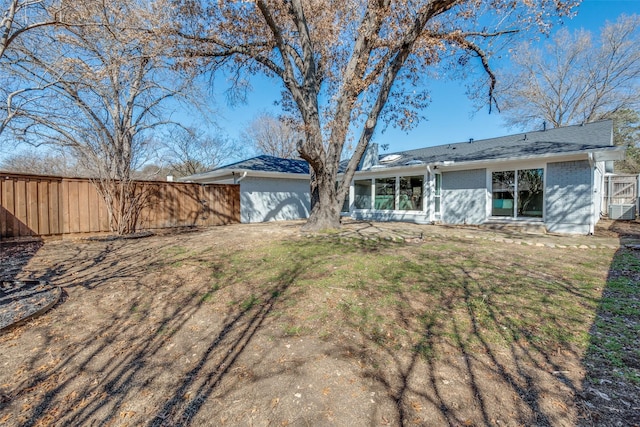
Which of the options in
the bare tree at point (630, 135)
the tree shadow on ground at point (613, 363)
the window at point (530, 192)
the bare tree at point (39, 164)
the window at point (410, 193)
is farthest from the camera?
the bare tree at point (630, 135)

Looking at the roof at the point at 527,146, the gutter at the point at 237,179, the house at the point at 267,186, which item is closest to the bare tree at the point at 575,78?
the roof at the point at 527,146

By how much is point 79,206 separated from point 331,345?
940 centimetres

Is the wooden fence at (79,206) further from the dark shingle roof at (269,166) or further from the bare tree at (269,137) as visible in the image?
the bare tree at (269,137)

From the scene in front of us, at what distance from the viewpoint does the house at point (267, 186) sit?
13.1 meters

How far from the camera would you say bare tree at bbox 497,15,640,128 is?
17703 mm

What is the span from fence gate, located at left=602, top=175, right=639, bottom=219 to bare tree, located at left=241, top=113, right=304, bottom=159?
2237 cm

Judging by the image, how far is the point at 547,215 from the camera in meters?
9.03

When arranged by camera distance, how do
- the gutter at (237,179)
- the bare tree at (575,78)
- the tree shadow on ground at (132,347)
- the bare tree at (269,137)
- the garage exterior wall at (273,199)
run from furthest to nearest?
1. the bare tree at (269,137)
2. the bare tree at (575,78)
3. the garage exterior wall at (273,199)
4. the gutter at (237,179)
5. the tree shadow on ground at (132,347)

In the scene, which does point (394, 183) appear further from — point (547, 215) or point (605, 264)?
point (605, 264)

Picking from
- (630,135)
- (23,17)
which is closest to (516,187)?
(23,17)

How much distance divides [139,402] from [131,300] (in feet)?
6.98

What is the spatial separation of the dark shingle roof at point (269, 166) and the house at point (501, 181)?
3481mm

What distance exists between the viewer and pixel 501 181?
10148mm

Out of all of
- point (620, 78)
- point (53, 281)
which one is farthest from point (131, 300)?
point (620, 78)
